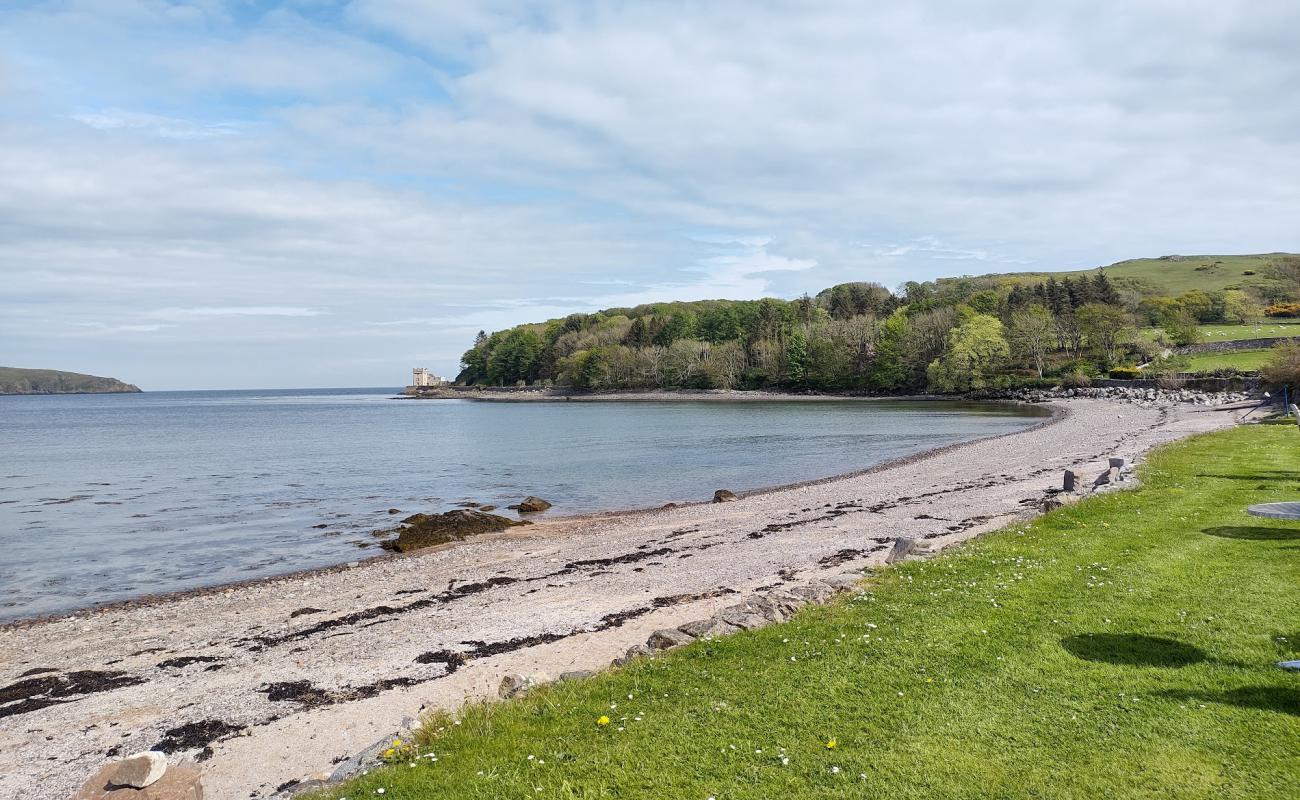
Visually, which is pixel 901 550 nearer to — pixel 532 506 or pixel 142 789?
pixel 142 789

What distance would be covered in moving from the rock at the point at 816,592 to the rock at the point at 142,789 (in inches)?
317

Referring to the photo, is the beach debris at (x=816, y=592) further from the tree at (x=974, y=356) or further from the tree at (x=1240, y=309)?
the tree at (x=1240, y=309)

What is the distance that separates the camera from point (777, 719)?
22.8 feet

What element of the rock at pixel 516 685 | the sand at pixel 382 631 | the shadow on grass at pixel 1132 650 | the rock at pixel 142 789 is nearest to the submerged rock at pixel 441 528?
the sand at pixel 382 631

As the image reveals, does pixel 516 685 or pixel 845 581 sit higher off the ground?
pixel 845 581

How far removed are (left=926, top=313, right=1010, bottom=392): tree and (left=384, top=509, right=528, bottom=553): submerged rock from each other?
104 metres

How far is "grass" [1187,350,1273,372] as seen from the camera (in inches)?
3208

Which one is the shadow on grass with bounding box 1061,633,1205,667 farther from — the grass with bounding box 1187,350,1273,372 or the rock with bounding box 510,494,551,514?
the grass with bounding box 1187,350,1273,372

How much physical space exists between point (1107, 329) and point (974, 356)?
59.0 ft

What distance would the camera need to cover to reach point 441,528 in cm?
2492

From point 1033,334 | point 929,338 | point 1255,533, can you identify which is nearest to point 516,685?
point 1255,533

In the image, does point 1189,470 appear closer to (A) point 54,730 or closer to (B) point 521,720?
(B) point 521,720

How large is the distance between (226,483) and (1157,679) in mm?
42999

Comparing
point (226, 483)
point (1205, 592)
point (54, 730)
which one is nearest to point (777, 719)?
point (1205, 592)
